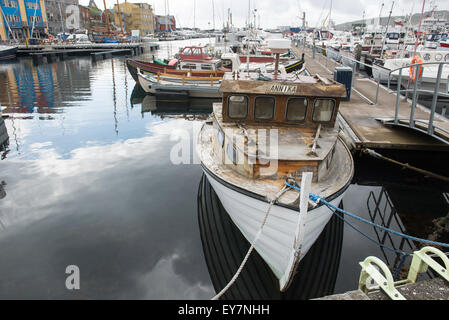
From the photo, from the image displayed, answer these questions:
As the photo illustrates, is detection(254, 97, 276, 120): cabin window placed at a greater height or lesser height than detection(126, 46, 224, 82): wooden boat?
lesser

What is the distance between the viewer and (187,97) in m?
25.4

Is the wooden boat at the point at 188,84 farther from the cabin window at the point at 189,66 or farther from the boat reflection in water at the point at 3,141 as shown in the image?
the boat reflection in water at the point at 3,141

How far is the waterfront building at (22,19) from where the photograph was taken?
208ft

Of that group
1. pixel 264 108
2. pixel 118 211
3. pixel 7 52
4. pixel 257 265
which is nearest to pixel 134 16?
pixel 7 52

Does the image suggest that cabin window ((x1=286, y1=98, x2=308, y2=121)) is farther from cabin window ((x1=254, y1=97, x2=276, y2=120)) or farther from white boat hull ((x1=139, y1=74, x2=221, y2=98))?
white boat hull ((x1=139, y1=74, x2=221, y2=98))

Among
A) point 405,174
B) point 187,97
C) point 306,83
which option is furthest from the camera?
point 187,97

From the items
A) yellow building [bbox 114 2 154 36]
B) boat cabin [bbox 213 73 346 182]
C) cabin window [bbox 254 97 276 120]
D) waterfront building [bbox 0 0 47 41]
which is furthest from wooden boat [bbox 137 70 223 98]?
yellow building [bbox 114 2 154 36]

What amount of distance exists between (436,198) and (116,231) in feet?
35.5

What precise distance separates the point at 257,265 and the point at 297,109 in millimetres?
4401

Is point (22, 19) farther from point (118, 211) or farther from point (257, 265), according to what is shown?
point (257, 265)

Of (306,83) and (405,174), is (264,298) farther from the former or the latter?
(405,174)

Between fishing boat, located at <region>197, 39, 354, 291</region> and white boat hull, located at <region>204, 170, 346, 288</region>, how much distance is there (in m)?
0.02

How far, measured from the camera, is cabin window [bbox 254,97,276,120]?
8.31 metres

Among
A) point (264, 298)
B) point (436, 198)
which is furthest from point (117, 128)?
point (436, 198)
